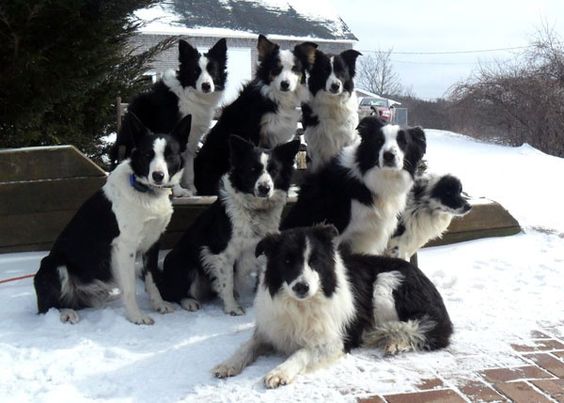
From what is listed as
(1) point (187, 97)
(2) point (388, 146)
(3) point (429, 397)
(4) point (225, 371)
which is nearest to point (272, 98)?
(1) point (187, 97)

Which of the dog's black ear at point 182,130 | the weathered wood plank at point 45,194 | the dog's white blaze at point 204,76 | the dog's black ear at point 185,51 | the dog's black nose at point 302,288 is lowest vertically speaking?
the dog's black nose at point 302,288

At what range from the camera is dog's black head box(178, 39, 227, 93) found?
5.71 m

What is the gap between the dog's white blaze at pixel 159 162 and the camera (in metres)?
4.16

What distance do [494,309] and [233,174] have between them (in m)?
2.45

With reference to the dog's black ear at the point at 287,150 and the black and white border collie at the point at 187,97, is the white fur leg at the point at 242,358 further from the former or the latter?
the black and white border collie at the point at 187,97

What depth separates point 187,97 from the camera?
5.87 metres

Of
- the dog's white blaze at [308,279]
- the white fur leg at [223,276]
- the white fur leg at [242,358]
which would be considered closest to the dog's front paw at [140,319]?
the white fur leg at [223,276]

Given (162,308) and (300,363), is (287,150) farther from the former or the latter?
(300,363)

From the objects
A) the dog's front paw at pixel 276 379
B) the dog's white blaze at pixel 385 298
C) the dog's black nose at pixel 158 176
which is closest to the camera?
the dog's front paw at pixel 276 379

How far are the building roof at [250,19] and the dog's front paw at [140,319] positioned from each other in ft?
60.3

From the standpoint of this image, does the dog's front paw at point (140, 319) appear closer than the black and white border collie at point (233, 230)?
Yes

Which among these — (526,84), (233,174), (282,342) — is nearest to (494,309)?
(282,342)

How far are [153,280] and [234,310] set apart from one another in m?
0.72

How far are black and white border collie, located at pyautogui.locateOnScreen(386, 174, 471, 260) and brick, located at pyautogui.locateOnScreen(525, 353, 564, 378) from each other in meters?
1.85
